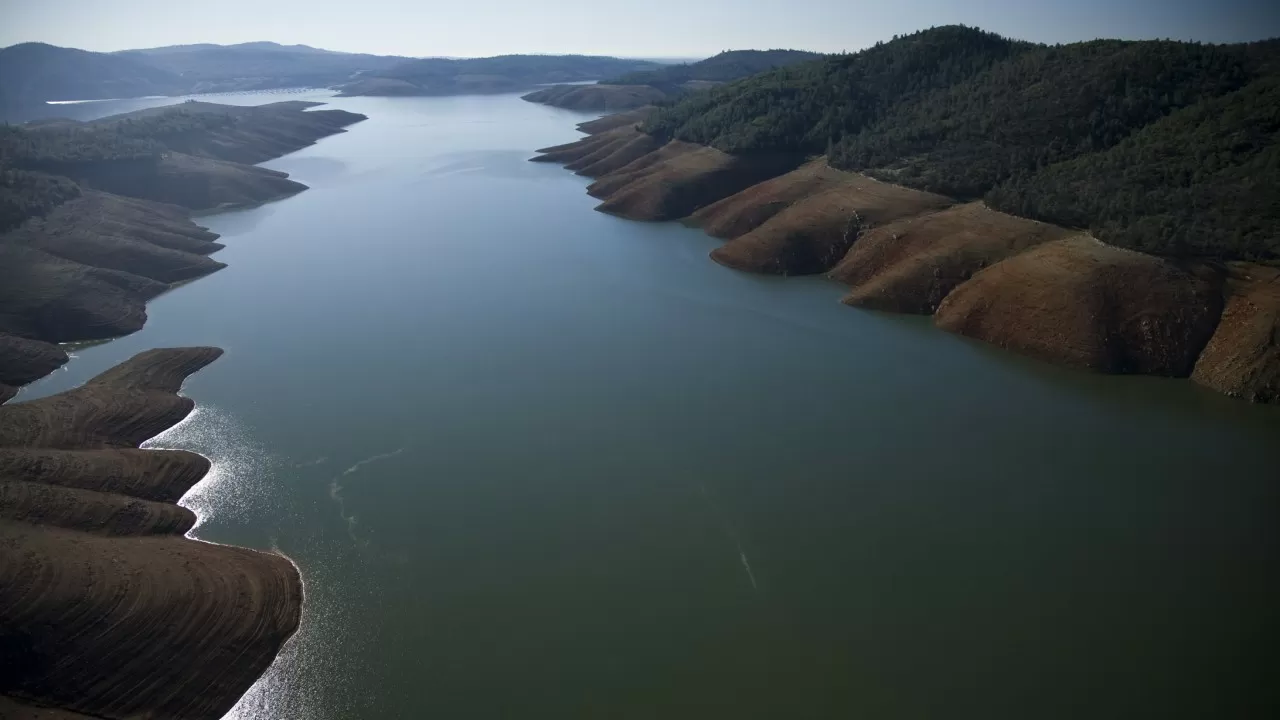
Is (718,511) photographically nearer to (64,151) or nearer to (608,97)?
(64,151)

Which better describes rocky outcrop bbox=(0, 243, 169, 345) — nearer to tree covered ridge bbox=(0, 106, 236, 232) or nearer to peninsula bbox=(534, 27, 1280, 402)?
tree covered ridge bbox=(0, 106, 236, 232)

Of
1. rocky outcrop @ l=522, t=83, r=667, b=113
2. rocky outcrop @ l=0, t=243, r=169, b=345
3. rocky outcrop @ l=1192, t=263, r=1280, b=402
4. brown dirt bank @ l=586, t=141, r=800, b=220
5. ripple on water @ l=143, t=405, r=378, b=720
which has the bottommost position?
ripple on water @ l=143, t=405, r=378, b=720

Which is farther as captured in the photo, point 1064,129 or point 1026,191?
point 1064,129

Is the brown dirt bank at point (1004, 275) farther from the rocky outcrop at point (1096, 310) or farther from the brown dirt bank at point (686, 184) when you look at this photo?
the brown dirt bank at point (686, 184)

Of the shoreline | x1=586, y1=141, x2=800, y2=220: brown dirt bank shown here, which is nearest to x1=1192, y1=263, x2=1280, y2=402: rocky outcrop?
the shoreline

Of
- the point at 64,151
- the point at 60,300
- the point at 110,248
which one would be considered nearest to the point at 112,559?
the point at 60,300

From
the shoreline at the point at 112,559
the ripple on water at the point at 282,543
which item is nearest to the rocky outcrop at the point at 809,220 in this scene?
the ripple on water at the point at 282,543

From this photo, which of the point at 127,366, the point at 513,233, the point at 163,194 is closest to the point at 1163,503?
the point at 127,366
